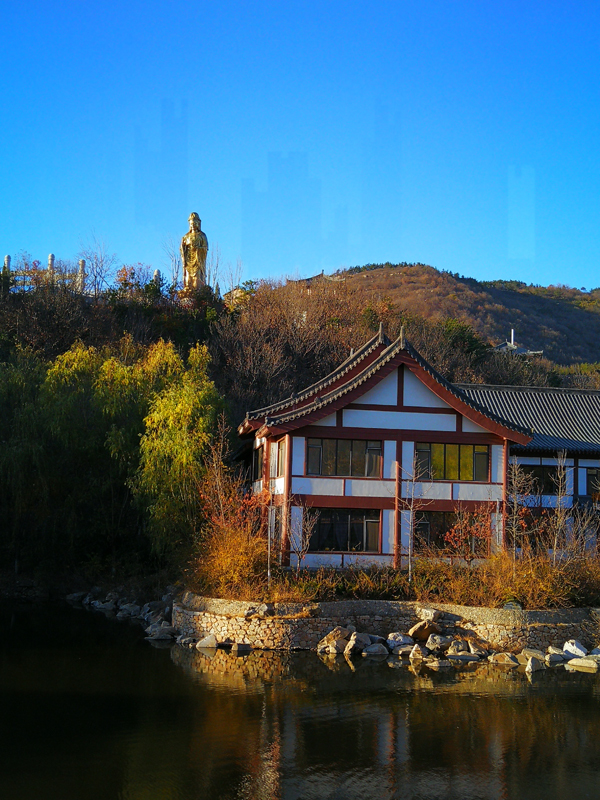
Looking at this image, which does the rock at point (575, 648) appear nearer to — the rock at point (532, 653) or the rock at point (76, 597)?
the rock at point (532, 653)

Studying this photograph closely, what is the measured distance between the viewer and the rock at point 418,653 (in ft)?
65.9

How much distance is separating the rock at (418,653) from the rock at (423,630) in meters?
0.48

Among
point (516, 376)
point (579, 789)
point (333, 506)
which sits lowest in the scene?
point (579, 789)

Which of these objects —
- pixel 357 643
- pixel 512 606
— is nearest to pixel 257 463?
pixel 357 643

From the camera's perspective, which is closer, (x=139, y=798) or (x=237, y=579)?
(x=139, y=798)

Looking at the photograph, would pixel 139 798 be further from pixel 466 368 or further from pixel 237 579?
pixel 466 368

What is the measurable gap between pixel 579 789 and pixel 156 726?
705 cm

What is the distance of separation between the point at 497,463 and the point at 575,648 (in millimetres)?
6700

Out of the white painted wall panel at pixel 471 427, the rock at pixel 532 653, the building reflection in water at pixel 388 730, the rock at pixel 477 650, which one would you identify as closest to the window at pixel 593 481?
the white painted wall panel at pixel 471 427

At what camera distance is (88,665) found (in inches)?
745

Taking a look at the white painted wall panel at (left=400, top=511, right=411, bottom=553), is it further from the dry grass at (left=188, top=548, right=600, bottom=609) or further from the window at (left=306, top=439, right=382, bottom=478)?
the window at (left=306, top=439, right=382, bottom=478)

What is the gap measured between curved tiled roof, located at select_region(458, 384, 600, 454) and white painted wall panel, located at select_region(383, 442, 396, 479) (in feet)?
21.5

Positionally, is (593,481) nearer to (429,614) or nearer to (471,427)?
(471,427)

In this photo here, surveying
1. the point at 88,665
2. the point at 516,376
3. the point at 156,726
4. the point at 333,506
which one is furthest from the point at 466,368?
the point at 156,726
